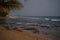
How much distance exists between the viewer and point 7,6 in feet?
2.96

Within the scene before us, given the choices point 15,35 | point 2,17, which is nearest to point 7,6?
point 2,17

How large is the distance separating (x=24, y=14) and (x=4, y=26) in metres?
0.19

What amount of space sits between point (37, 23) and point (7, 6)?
0.91 ft

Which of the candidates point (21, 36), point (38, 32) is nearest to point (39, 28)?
point (38, 32)

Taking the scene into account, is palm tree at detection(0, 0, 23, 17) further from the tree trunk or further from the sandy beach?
the sandy beach

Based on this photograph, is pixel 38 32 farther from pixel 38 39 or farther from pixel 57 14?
pixel 57 14

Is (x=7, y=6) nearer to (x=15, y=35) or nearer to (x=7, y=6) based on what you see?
(x=7, y=6)

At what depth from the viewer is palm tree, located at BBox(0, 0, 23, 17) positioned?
89cm

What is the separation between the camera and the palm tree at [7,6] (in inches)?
35.2

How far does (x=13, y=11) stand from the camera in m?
0.91

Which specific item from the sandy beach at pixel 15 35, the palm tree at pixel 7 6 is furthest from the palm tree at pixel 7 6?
the sandy beach at pixel 15 35

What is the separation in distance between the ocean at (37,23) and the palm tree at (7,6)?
2.6 inches

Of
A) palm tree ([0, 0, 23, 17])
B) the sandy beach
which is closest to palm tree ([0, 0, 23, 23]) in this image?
palm tree ([0, 0, 23, 17])

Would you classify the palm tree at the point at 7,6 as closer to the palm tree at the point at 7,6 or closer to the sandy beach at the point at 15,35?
the palm tree at the point at 7,6
